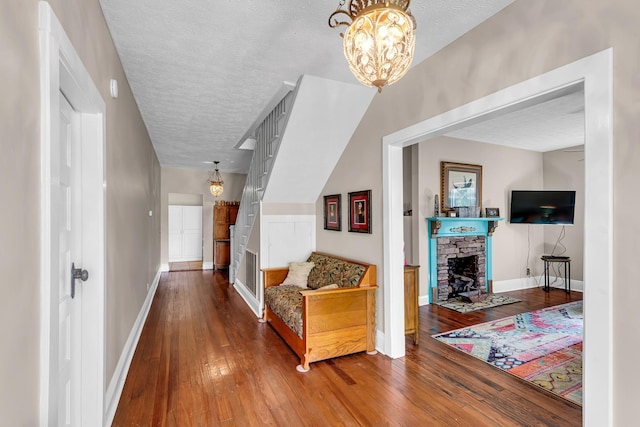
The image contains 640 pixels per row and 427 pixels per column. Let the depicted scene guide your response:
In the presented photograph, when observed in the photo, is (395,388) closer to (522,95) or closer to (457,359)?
(457,359)

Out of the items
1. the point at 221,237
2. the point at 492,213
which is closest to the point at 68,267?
the point at 492,213

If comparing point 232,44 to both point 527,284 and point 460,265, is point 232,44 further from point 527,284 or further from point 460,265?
point 527,284

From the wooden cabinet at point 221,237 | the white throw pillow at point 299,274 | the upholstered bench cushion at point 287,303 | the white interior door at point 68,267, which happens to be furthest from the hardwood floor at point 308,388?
the wooden cabinet at point 221,237

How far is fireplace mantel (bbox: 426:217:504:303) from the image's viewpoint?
4.68 meters

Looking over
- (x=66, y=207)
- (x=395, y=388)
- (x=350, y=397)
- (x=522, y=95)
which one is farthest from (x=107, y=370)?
(x=522, y=95)

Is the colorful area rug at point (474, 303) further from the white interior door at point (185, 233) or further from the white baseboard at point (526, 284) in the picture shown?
the white interior door at point (185, 233)

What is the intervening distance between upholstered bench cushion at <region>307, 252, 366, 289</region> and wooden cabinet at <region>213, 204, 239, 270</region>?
13.8 feet

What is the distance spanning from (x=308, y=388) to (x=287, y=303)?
0.96 metres

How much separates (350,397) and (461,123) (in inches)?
87.5

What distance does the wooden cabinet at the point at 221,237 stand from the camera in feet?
25.2

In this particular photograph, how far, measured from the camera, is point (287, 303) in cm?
321

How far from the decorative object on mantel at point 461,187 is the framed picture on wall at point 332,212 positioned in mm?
1981
